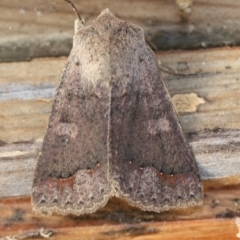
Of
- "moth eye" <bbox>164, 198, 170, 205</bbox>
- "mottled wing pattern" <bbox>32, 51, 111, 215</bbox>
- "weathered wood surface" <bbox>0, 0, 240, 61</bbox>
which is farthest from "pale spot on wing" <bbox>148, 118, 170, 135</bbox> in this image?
"weathered wood surface" <bbox>0, 0, 240, 61</bbox>

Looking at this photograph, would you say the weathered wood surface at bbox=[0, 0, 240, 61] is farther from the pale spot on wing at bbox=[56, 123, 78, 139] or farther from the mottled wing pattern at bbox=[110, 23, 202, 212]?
the pale spot on wing at bbox=[56, 123, 78, 139]

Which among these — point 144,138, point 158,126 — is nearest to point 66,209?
point 144,138

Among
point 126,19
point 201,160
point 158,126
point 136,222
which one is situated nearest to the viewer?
point 136,222

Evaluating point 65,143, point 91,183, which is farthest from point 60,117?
point 91,183

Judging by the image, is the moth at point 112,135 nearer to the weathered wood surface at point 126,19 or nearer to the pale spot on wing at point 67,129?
the pale spot on wing at point 67,129

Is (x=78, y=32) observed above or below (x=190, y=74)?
above

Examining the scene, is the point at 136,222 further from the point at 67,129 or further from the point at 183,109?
the point at 183,109

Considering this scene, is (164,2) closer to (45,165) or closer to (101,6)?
(101,6)
